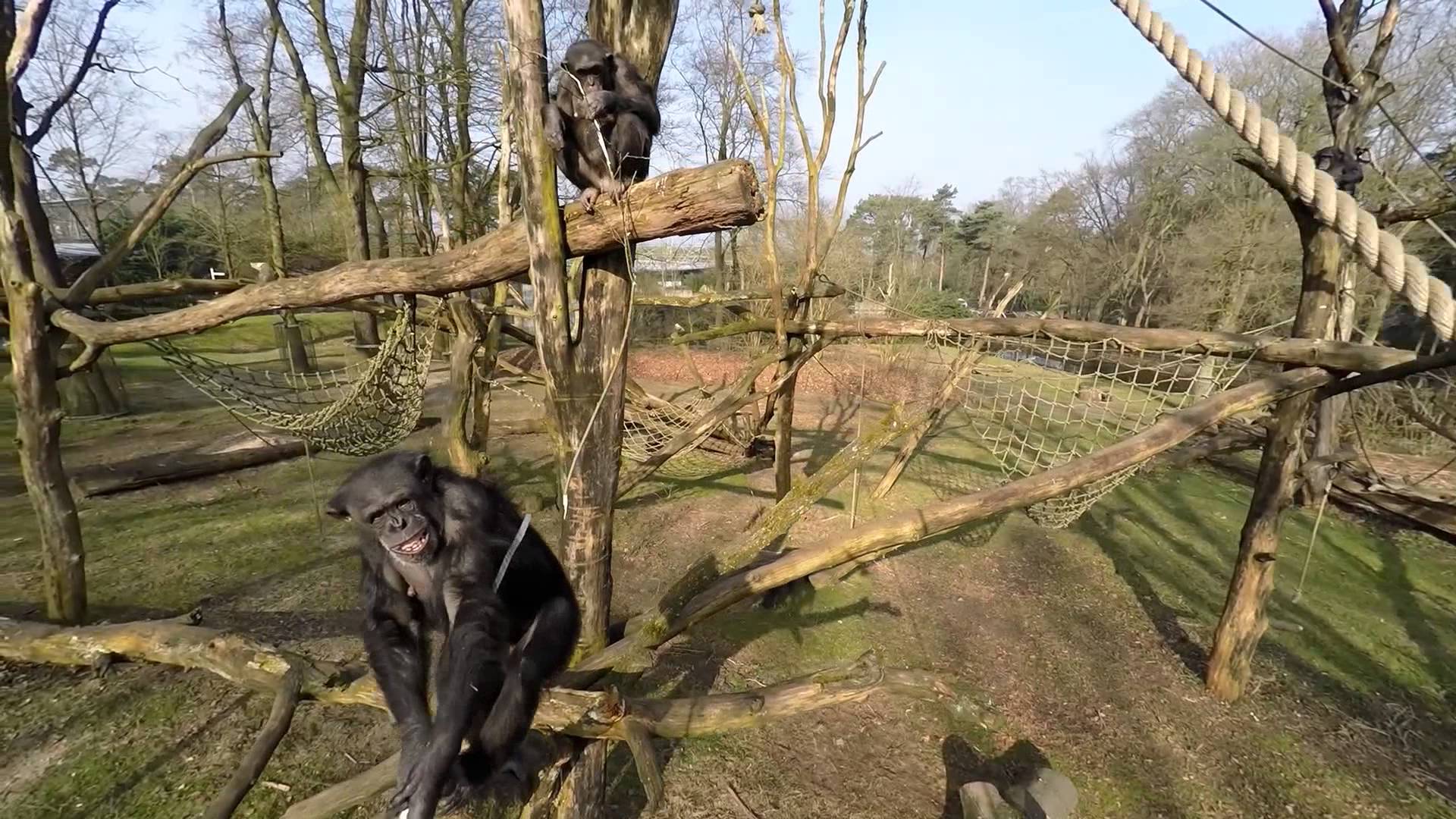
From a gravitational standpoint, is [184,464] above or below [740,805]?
above

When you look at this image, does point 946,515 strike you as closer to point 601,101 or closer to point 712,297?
point 601,101

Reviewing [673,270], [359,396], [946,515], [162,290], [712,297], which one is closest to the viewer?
[946,515]

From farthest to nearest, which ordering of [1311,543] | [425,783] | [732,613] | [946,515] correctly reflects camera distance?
[732,613] < [1311,543] < [946,515] < [425,783]

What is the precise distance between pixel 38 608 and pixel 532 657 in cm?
456

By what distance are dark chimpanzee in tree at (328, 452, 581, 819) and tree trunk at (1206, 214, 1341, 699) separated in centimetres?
367

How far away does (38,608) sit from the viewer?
398 cm

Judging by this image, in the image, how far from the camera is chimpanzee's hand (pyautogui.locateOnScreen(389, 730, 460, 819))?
181cm

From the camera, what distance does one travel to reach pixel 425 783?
1.81 m

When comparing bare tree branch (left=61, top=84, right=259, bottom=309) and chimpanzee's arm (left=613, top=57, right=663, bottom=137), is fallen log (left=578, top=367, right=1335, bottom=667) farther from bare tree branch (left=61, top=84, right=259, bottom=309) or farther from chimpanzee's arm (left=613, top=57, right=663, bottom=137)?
bare tree branch (left=61, top=84, right=259, bottom=309)

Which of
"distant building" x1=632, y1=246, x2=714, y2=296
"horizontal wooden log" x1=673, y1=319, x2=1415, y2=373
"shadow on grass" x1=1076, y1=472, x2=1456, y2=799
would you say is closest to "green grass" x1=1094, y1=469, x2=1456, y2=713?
"shadow on grass" x1=1076, y1=472, x2=1456, y2=799

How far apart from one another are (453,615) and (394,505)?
452 mm

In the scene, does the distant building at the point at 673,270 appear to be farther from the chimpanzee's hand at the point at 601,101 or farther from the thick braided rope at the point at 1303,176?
the thick braided rope at the point at 1303,176

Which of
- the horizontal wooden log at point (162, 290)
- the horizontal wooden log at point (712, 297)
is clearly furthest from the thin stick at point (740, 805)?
the horizontal wooden log at point (162, 290)

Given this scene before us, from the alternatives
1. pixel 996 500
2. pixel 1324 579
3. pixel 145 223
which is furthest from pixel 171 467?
pixel 1324 579
